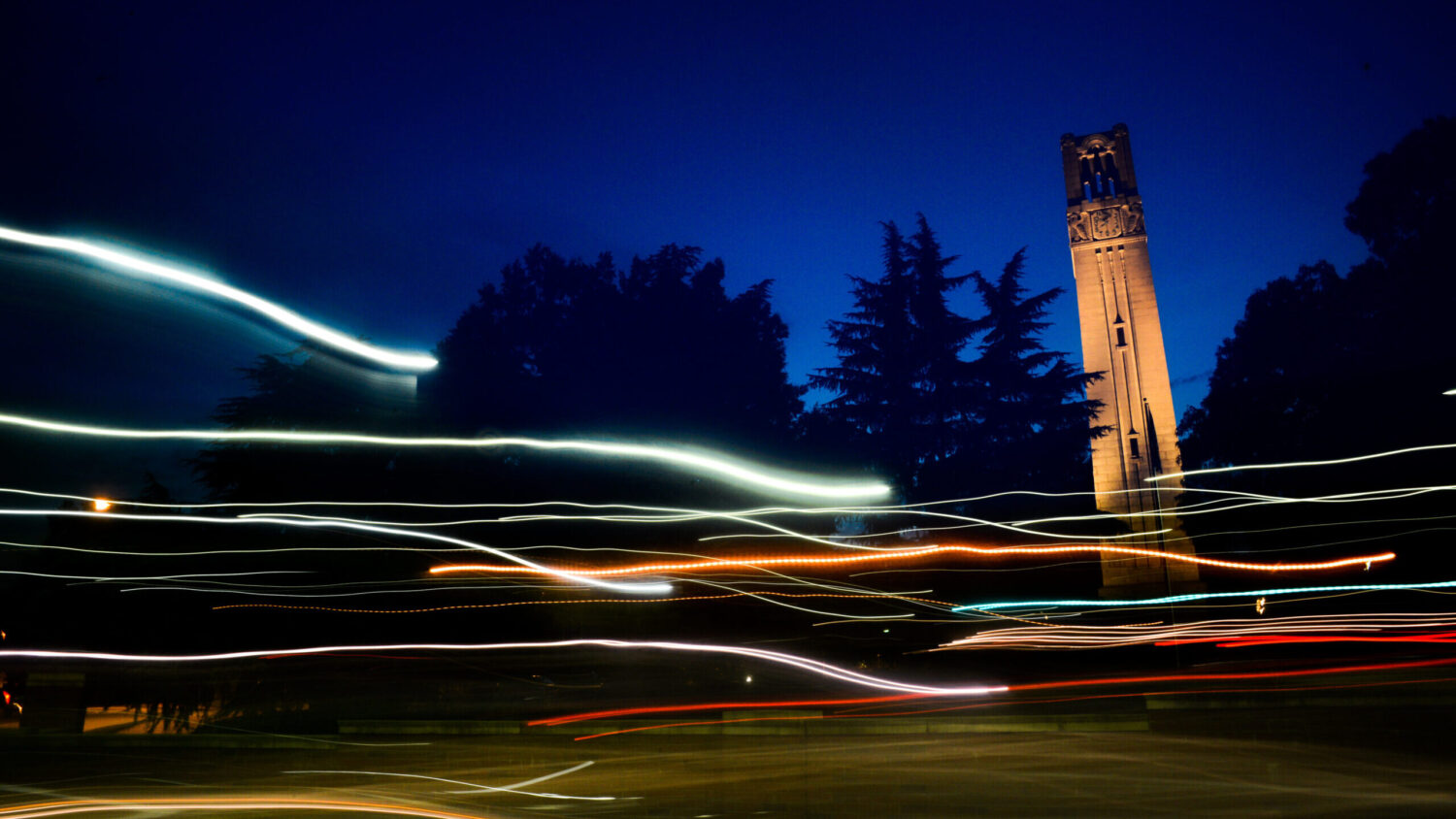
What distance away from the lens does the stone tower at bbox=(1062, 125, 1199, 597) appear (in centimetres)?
4325

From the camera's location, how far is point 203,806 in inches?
264

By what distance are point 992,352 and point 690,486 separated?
1380 centimetres

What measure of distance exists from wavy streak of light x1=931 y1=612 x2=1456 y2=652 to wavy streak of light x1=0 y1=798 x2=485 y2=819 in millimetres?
8276

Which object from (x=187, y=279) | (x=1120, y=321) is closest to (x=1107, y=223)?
(x=1120, y=321)

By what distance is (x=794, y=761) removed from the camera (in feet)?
28.7

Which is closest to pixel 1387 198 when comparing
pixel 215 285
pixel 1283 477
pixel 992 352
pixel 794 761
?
pixel 1283 477

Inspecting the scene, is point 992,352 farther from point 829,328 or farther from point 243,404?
point 243,404

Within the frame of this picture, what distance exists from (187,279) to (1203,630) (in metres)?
14.0

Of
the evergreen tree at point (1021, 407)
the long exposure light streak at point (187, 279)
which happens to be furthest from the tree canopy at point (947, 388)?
the long exposure light streak at point (187, 279)

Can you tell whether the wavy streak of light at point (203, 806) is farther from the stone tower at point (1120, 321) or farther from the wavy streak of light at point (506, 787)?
the stone tower at point (1120, 321)

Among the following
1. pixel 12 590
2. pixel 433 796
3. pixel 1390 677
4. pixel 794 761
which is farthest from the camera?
pixel 12 590

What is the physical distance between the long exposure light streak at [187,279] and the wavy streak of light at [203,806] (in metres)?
4.75

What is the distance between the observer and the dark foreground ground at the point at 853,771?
6262 mm

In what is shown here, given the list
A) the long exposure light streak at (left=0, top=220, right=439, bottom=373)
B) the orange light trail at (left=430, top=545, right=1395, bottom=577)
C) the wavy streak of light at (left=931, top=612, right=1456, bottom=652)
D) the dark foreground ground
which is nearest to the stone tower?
the wavy streak of light at (left=931, top=612, right=1456, bottom=652)
